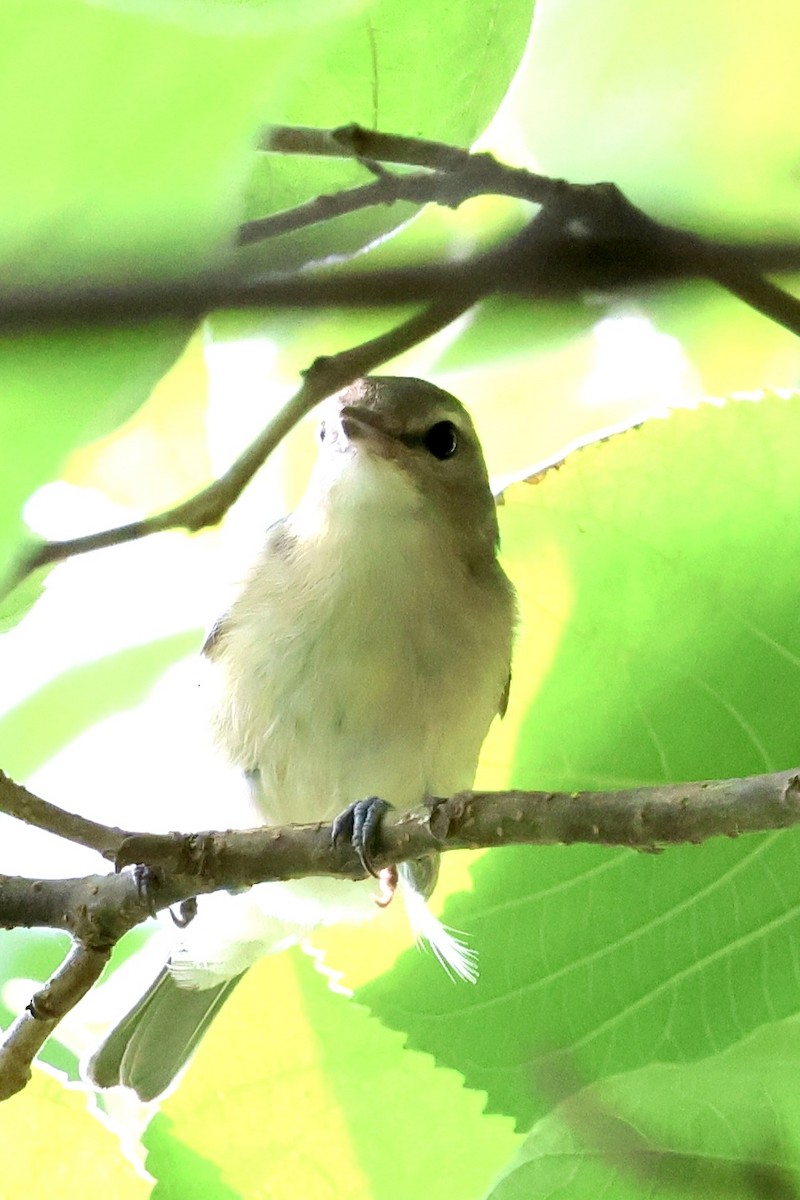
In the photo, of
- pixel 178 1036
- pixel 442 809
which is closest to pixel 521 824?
pixel 442 809


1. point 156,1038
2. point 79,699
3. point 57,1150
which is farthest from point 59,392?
point 156,1038

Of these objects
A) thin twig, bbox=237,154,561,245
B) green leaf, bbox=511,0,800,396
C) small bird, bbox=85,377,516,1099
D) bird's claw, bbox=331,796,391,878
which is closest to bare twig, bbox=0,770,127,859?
bird's claw, bbox=331,796,391,878

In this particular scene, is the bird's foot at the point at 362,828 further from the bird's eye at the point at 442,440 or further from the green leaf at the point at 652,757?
the bird's eye at the point at 442,440

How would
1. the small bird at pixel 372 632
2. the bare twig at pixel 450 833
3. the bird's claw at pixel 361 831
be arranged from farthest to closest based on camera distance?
the small bird at pixel 372 632 → the bird's claw at pixel 361 831 → the bare twig at pixel 450 833

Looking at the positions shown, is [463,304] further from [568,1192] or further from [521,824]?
[568,1192]

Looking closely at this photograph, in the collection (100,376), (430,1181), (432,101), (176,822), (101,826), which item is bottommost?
(430,1181)

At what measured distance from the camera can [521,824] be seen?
47 cm

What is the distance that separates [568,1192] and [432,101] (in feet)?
1.92

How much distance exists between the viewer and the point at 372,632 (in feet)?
2.56

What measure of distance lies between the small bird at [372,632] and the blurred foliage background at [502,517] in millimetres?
45

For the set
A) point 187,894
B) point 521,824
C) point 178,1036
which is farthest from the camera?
point 178,1036

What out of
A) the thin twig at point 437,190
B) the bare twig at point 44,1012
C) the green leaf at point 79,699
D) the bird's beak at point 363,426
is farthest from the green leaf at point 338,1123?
the thin twig at point 437,190

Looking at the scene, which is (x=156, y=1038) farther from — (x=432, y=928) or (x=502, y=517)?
(x=502, y=517)

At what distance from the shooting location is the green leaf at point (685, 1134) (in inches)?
23.6
